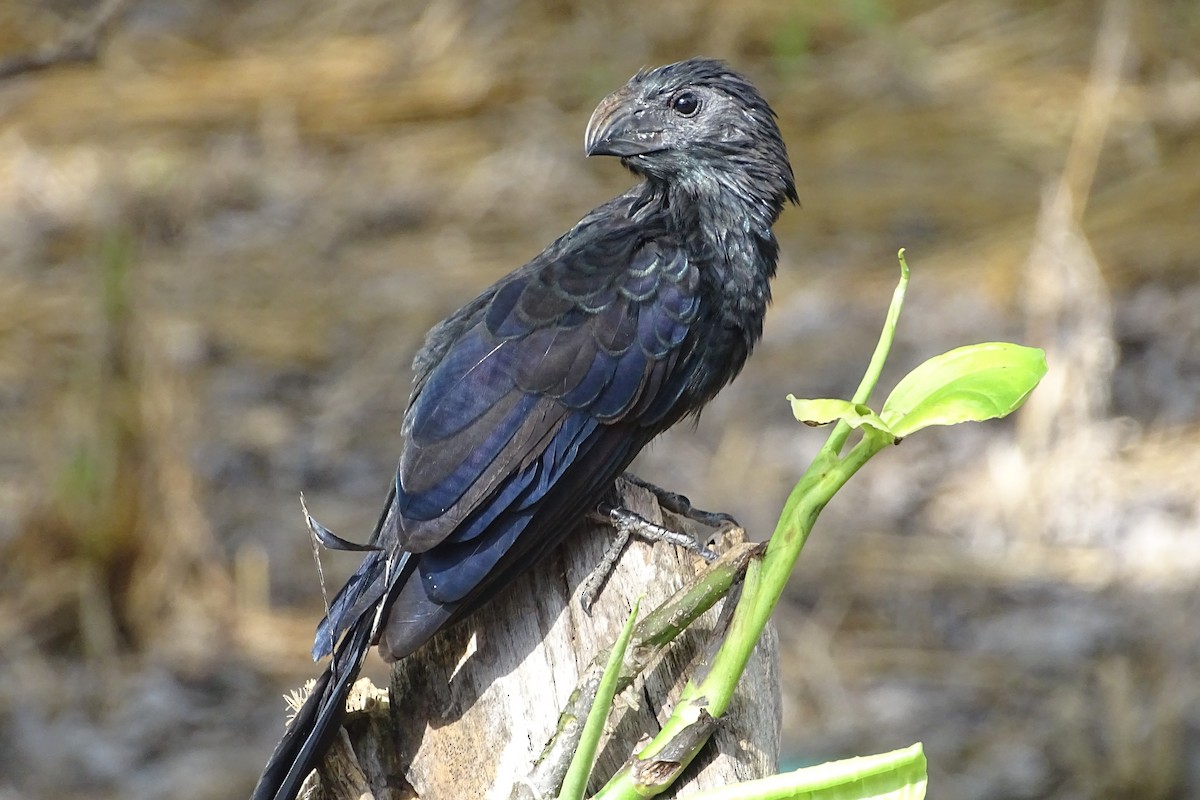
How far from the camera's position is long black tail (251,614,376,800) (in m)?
2.11

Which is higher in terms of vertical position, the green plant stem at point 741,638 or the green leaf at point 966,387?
the green leaf at point 966,387

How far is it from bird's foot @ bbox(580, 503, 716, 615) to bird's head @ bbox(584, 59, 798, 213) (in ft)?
2.91

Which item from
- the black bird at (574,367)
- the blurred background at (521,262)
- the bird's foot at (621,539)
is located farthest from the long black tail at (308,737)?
the blurred background at (521,262)

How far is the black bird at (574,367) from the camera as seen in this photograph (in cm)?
238

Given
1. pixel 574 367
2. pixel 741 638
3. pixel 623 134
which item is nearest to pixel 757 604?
pixel 741 638

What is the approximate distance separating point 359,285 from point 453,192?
0.95 m

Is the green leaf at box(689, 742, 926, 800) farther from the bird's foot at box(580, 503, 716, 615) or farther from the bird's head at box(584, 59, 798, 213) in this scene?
the bird's head at box(584, 59, 798, 213)

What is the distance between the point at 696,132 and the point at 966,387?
1.45 metres

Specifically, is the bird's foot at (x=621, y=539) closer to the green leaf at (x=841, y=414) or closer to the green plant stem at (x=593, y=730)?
the green plant stem at (x=593, y=730)

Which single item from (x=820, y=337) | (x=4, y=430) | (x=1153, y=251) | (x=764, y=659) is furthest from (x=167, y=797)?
(x=1153, y=251)

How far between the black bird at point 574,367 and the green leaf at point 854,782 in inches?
28.9

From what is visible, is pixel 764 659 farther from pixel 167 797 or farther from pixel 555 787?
pixel 167 797

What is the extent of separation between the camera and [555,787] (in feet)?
6.25

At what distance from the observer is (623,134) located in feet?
10.3
